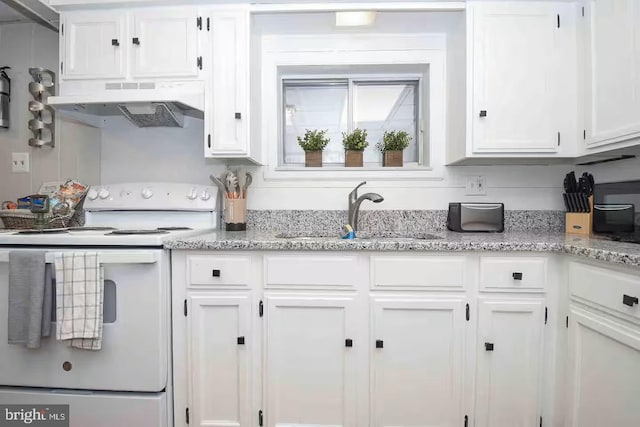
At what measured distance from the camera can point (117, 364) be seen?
1.40 meters

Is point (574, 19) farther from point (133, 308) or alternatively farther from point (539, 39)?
point (133, 308)

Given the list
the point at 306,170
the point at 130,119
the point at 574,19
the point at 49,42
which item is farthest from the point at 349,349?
the point at 49,42

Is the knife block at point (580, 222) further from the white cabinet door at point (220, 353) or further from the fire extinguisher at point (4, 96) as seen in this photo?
the fire extinguisher at point (4, 96)

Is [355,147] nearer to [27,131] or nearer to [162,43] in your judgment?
[162,43]

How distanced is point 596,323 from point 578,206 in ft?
2.59

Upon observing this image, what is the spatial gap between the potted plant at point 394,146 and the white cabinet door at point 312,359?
0.99m

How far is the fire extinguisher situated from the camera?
6.51ft

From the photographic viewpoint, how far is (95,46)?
1.81 m

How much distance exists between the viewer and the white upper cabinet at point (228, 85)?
1.78 meters

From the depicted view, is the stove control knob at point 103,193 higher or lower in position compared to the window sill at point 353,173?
lower

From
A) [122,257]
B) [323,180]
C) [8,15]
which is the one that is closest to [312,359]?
[122,257]

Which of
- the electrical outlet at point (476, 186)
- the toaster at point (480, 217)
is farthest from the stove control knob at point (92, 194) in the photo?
the electrical outlet at point (476, 186)

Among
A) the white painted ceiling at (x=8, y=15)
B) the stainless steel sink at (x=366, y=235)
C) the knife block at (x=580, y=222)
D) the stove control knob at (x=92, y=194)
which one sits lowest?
the stainless steel sink at (x=366, y=235)

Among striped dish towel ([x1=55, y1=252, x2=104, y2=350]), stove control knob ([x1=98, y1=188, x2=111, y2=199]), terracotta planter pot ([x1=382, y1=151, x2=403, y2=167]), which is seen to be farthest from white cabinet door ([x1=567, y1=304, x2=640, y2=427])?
stove control knob ([x1=98, y1=188, x2=111, y2=199])
